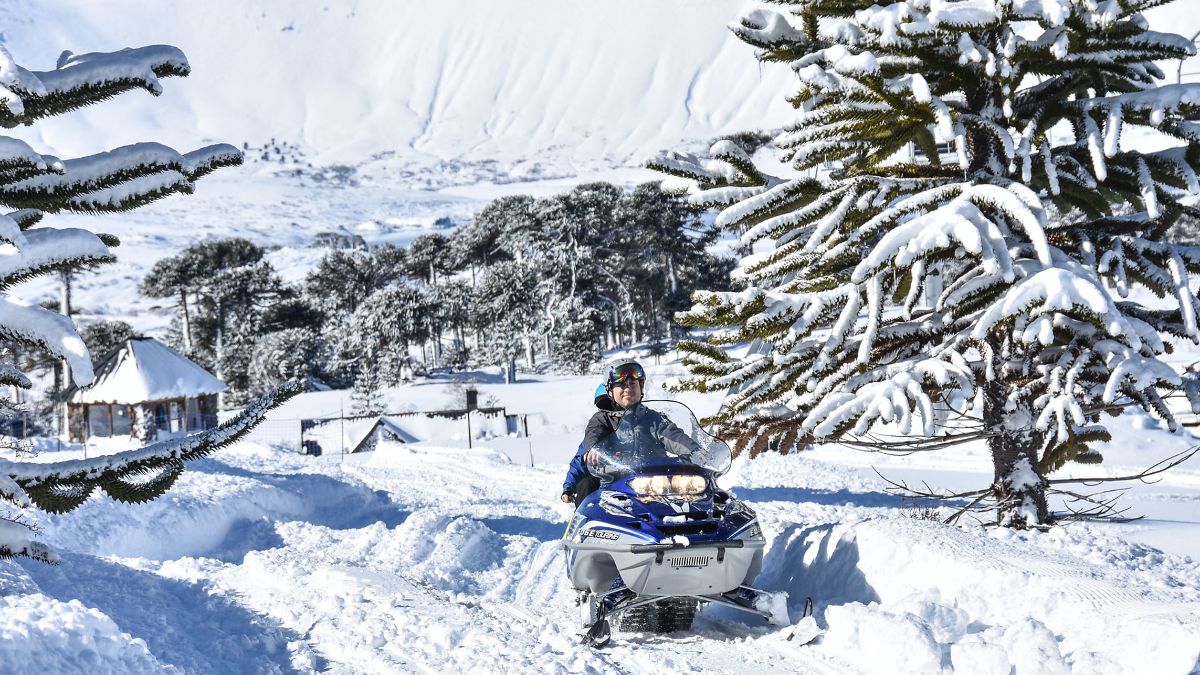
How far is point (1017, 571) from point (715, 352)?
102 inches

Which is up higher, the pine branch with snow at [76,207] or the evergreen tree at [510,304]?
the evergreen tree at [510,304]

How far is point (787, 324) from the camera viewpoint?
274 inches

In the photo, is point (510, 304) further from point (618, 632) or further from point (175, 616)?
point (618, 632)

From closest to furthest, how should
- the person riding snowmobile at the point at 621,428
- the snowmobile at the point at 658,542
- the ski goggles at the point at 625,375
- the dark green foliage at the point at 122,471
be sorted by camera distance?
the dark green foliage at the point at 122,471
the snowmobile at the point at 658,542
the person riding snowmobile at the point at 621,428
the ski goggles at the point at 625,375

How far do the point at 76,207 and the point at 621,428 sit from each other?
4576mm

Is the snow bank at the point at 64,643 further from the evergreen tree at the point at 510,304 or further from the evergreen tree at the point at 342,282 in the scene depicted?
the evergreen tree at the point at 342,282

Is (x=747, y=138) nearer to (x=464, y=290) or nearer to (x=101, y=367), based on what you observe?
(x=464, y=290)

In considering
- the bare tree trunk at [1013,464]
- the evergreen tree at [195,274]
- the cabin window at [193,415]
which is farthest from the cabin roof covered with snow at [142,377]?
the bare tree trunk at [1013,464]

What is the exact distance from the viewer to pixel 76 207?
254 centimetres

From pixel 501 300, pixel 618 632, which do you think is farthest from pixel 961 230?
pixel 501 300

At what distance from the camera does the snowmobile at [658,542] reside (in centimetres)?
580

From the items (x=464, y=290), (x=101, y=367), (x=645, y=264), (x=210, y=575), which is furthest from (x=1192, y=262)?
(x=464, y=290)

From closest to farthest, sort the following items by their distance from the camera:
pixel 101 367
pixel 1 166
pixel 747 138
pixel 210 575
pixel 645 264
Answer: pixel 1 166, pixel 210 575, pixel 101 367, pixel 747 138, pixel 645 264

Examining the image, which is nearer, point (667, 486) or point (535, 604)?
point (667, 486)
